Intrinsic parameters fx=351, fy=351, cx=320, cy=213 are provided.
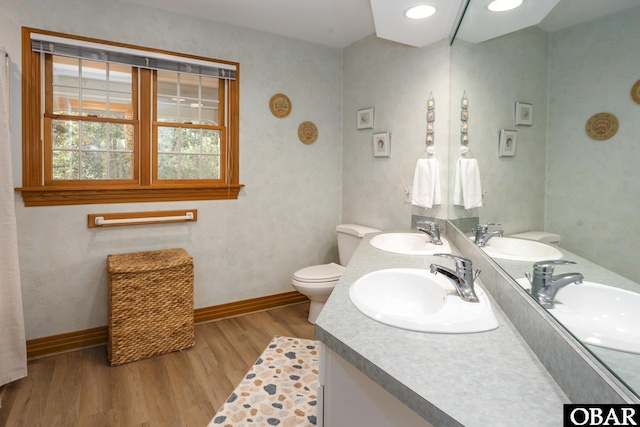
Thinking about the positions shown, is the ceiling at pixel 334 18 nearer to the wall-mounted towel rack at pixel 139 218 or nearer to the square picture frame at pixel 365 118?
the square picture frame at pixel 365 118

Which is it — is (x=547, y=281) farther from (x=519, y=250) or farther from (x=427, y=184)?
(x=427, y=184)

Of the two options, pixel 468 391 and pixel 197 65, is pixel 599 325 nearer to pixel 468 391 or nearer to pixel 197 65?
pixel 468 391

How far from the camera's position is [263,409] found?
1867 mm

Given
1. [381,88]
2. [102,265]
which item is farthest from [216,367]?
[381,88]

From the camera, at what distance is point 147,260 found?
2.46 meters

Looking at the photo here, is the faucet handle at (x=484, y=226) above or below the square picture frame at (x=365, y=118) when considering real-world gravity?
below

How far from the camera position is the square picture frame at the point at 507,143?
110 cm

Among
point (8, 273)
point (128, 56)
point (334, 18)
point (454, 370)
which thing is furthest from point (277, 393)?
point (334, 18)

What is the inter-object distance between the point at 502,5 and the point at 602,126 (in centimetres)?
92

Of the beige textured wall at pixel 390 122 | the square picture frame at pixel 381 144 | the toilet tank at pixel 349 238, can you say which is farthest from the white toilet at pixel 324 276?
the square picture frame at pixel 381 144

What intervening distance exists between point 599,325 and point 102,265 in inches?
111

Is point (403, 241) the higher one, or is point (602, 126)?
point (602, 126)

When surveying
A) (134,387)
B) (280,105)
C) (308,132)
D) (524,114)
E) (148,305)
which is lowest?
(134,387)

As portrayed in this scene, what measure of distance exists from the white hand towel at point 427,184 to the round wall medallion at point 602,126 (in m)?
1.79
